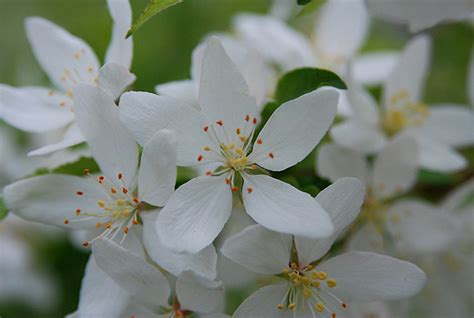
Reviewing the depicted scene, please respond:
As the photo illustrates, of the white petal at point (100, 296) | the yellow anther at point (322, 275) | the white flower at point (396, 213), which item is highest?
the white petal at point (100, 296)

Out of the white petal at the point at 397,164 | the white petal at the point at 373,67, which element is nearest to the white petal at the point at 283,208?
the white petal at the point at 397,164

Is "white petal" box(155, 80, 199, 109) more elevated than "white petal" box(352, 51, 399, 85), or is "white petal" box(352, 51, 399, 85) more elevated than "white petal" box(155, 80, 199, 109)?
"white petal" box(155, 80, 199, 109)

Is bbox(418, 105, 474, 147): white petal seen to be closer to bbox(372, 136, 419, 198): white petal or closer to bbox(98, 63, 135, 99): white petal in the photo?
bbox(372, 136, 419, 198): white petal

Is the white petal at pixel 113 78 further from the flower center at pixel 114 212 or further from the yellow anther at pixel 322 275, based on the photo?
the yellow anther at pixel 322 275

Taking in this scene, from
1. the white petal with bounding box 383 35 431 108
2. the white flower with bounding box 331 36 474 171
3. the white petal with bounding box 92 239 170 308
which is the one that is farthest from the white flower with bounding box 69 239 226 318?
the white petal with bounding box 383 35 431 108

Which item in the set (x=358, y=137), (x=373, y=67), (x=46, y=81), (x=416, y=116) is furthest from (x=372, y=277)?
(x=46, y=81)

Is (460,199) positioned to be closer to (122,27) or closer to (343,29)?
(343,29)
